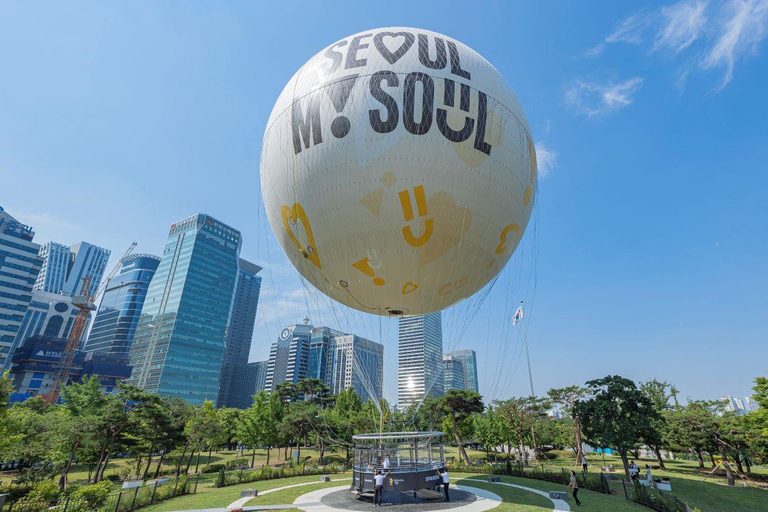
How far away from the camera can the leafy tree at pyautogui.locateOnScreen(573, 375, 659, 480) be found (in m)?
26.3

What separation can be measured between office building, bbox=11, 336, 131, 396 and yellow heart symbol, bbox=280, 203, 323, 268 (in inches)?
5578

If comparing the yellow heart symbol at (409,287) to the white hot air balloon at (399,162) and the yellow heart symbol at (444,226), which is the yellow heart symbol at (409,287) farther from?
the yellow heart symbol at (444,226)

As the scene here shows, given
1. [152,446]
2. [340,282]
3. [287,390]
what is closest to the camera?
[340,282]

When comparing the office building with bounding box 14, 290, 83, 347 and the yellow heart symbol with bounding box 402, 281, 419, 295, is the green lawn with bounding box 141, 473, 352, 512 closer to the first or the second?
the yellow heart symbol with bounding box 402, 281, 419, 295

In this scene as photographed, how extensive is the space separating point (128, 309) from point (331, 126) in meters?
226

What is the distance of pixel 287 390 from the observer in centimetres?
5675

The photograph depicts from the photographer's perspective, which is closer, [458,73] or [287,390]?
[458,73]

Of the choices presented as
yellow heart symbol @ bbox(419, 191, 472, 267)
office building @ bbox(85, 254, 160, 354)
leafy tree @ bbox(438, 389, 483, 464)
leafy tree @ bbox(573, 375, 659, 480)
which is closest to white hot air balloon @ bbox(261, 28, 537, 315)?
yellow heart symbol @ bbox(419, 191, 472, 267)

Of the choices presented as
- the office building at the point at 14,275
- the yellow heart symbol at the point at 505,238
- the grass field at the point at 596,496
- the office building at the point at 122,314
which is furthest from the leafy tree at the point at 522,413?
the office building at the point at 122,314

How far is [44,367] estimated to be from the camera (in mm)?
125125

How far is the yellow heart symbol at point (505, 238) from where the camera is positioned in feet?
40.4

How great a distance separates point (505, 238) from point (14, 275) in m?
167

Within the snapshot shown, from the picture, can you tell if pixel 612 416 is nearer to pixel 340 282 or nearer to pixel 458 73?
pixel 340 282

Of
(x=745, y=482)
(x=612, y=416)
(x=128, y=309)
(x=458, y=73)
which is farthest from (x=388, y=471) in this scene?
(x=128, y=309)
